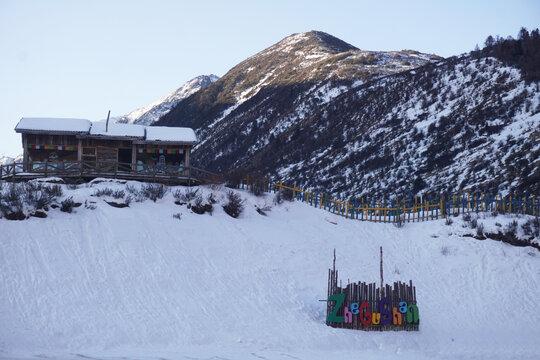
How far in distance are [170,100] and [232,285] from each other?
477 feet

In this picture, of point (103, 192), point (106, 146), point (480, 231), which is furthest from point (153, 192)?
point (480, 231)

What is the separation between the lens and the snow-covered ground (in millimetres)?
17484

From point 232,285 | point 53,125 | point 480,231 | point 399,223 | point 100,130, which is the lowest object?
point 232,285

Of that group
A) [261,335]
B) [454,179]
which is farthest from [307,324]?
[454,179]

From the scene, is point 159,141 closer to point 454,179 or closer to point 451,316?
point 451,316

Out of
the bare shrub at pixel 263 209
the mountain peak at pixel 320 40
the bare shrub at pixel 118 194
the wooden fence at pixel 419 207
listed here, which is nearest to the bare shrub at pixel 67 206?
the bare shrub at pixel 118 194

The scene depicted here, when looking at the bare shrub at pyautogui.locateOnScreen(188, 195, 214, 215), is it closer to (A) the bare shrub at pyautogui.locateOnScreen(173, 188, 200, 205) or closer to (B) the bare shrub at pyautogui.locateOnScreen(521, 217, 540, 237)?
(A) the bare shrub at pyautogui.locateOnScreen(173, 188, 200, 205)

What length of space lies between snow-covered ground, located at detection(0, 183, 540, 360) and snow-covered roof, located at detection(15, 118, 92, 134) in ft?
20.3

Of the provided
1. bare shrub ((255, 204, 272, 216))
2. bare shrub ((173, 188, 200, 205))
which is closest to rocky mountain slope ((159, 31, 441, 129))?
bare shrub ((255, 204, 272, 216))

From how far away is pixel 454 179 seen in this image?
43.8m

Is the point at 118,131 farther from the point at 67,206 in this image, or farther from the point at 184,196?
the point at 67,206

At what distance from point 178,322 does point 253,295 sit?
384 cm

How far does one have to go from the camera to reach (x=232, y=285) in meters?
22.2

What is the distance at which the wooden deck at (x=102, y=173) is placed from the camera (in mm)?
30516
